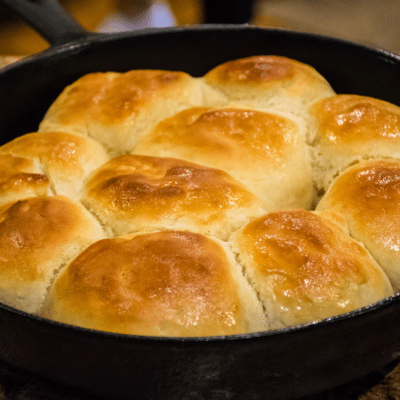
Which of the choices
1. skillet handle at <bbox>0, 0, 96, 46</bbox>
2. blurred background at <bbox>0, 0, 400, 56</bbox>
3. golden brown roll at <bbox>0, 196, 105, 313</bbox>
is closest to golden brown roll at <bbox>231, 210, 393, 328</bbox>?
golden brown roll at <bbox>0, 196, 105, 313</bbox>

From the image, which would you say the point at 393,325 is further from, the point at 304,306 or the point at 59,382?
the point at 59,382

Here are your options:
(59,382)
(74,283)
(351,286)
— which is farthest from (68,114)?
(351,286)

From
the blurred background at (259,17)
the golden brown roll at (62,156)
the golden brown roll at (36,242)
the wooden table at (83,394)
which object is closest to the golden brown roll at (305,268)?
the wooden table at (83,394)

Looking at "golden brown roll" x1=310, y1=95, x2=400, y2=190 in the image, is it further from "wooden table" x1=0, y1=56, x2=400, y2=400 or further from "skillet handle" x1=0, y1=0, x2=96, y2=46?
"skillet handle" x1=0, y1=0, x2=96, y2=46

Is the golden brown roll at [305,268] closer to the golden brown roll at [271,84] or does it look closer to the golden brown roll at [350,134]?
the golden brown roll at [350,134]

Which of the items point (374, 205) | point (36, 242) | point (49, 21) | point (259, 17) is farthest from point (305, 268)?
point (259, 17)

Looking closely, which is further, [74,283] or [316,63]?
[316,63]
